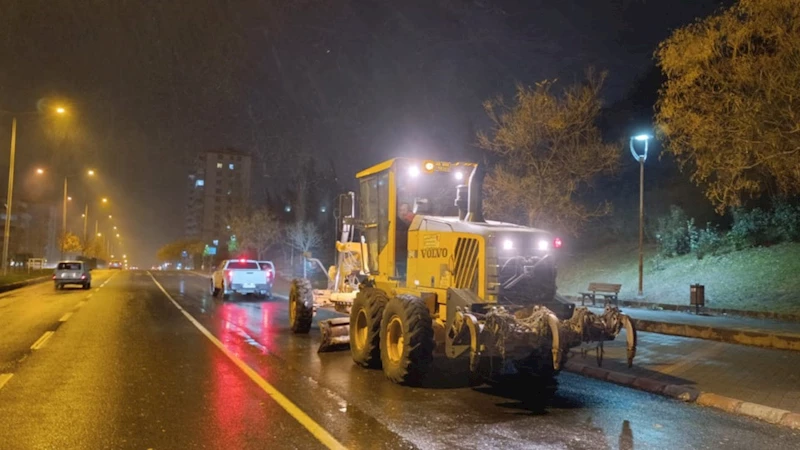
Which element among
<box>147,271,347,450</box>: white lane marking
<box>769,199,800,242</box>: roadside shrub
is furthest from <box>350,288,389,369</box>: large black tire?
<box>769,199,800,242</box>: roadside shrub

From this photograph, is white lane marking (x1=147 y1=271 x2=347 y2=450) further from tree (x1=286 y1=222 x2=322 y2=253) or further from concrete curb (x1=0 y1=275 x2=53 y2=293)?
tree (x1=286 y1=222 x2=322 y2=253)

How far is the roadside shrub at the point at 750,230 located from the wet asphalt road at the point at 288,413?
16.0 metres

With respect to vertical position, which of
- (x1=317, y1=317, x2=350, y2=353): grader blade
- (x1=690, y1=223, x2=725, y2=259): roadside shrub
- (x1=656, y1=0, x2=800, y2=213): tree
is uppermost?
(x1=656, y1=0, x2=800, y2=213): tree

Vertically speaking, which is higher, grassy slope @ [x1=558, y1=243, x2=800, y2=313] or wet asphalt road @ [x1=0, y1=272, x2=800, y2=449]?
grassy slope @ [x1=558, y1=243, x2=800, y2=313]

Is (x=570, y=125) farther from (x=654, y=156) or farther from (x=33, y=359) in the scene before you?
(x=33, y=359)

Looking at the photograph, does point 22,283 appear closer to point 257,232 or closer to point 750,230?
point 257,232

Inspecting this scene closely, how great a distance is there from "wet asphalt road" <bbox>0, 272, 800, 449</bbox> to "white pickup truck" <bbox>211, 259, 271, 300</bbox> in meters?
13.4

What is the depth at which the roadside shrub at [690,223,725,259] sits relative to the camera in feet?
77.6

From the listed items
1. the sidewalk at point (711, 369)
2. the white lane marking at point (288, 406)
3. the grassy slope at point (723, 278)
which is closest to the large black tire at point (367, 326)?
the white lane marking at point (288, 406)

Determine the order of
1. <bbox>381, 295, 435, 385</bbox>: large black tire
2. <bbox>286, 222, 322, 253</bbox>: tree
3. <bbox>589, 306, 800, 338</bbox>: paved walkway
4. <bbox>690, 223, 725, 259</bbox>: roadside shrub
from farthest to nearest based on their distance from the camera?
1. <bbox>286, 222, 322, 253</bbox>: tree
2. <bbox>690, 223, 725, 259</bbox>: roadside shrub
3. <bbox>589, 306, 800, 338</bbox>: paved walkway
4. <bbox>381, 295, 435, 385</bbox>: large black tire

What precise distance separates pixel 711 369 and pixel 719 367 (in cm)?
27

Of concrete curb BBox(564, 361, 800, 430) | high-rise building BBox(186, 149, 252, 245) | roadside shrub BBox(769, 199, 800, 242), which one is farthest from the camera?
high-rise building BBox(186, 149, 252, 245)

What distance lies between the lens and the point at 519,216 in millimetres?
26016

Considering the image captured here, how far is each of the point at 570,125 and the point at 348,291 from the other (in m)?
13.0
